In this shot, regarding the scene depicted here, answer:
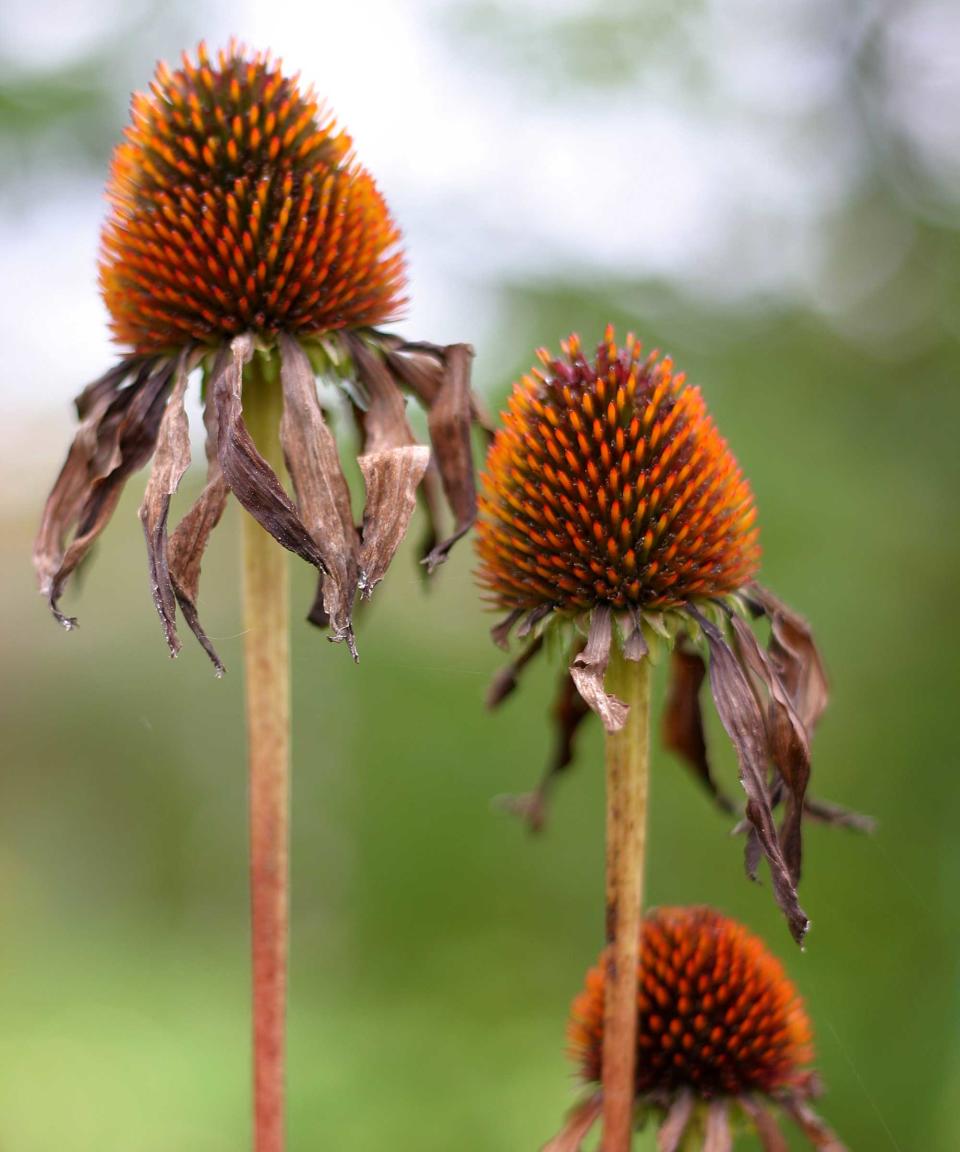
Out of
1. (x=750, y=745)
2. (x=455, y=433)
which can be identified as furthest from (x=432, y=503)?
(x=750, y=745)

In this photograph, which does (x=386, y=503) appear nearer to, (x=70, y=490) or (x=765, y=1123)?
(x=70, y=490)

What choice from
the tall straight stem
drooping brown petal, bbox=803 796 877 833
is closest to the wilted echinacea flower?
the tall straight stem

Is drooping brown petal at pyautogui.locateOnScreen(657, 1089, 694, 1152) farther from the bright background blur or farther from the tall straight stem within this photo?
the bright background blur

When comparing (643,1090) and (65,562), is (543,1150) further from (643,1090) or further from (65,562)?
(65,562)

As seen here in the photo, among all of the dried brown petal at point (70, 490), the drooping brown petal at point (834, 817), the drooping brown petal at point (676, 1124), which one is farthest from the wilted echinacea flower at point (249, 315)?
the drooping brown petal at point (676, 1124)

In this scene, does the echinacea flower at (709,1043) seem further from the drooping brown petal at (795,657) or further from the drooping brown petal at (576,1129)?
the drooping brown petal at (795,657)
